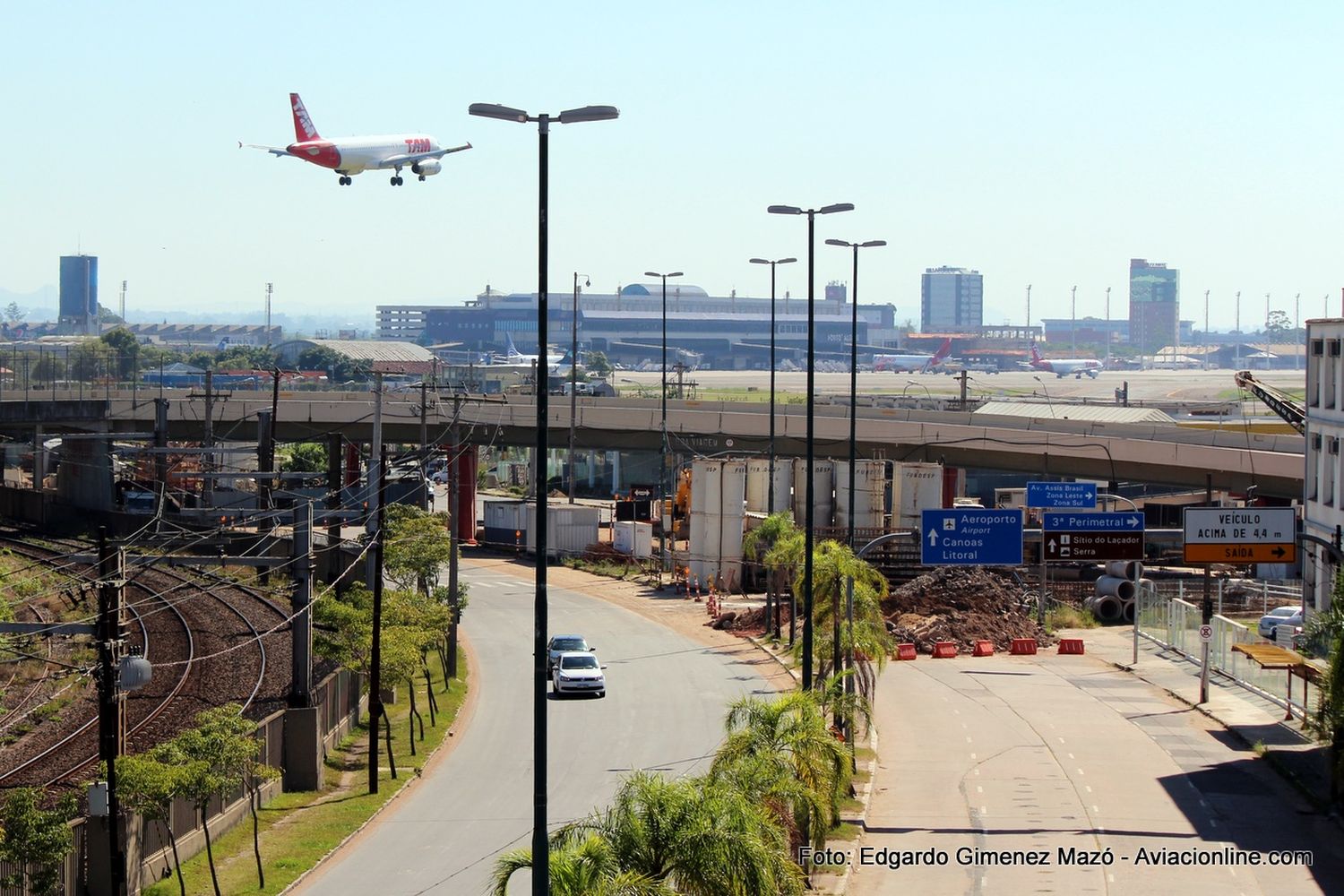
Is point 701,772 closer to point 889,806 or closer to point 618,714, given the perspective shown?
point 889,806

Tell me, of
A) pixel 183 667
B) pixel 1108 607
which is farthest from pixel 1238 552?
pixel 183 667

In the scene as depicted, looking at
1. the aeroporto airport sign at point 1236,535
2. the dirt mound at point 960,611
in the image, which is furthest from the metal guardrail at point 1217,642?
the dirt mound at point 960,611

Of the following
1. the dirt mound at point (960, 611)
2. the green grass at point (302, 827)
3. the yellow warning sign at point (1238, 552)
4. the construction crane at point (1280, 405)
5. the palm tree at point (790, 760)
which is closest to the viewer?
the palm tree at point (790, 760)

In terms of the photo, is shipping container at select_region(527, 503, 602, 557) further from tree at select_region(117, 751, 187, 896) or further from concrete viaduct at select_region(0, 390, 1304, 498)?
tree at select_region(117, 751, 187, 896)

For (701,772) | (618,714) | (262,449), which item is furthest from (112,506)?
(701,772)

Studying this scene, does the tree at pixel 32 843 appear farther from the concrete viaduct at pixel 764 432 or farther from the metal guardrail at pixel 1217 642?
the concrete viaduct at pixel 764 432

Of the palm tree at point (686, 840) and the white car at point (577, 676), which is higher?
the palm tree at point (686, 840)
